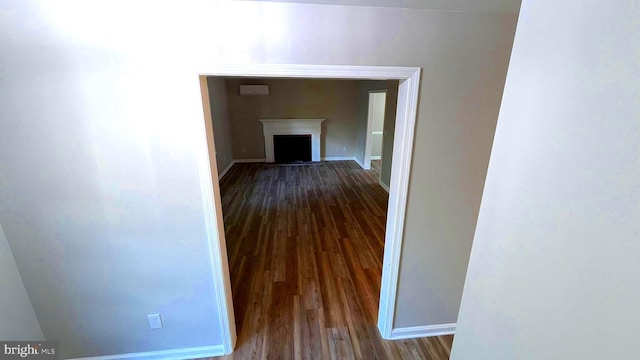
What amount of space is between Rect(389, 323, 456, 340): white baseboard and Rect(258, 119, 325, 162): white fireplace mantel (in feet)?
18.1

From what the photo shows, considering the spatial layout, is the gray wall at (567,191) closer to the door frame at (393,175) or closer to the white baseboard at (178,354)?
the door frame at (393,175)

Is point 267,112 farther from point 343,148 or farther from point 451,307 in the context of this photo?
point 451,307

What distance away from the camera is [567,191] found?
54 cm

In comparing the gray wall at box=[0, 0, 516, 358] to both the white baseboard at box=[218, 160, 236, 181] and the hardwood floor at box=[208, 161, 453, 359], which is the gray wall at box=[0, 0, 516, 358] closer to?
the hardwood floor at box=[208, 161, 453, 359]

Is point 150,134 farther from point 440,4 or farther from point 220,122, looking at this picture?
point 220,122

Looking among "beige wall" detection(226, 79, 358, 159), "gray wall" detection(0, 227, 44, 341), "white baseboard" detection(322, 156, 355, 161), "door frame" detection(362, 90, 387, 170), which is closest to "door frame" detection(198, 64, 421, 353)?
"gray wall" detection(0, 227, 44, 341)

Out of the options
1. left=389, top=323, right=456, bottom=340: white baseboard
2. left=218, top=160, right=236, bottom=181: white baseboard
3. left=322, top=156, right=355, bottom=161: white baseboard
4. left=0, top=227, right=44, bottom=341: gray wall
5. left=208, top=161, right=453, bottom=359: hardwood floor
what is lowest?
left=322, top=156, right=355, bottom=161: white baseboard

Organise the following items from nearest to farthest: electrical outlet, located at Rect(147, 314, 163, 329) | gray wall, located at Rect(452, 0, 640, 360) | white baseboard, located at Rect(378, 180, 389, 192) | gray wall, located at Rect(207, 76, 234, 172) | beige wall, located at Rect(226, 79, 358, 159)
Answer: gray wall, located at Rect(452, 0, 640, 360) < electrical outlet, located at Rect(147, 314, 163, 329) < white baseboard, located at Rect(378, 180, 389, 192) < gray wall, located at Rect(207, 76, 234, 172) < beige wall, located at Rect(226, 79, 358, 159)

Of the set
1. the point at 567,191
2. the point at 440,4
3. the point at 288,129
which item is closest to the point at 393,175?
the point at 440,4

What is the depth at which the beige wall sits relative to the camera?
663 centimetres

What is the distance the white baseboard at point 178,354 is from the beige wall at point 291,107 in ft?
18.4

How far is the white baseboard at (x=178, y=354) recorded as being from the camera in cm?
179

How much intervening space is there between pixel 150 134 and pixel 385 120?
4.49m

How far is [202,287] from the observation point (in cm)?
169
